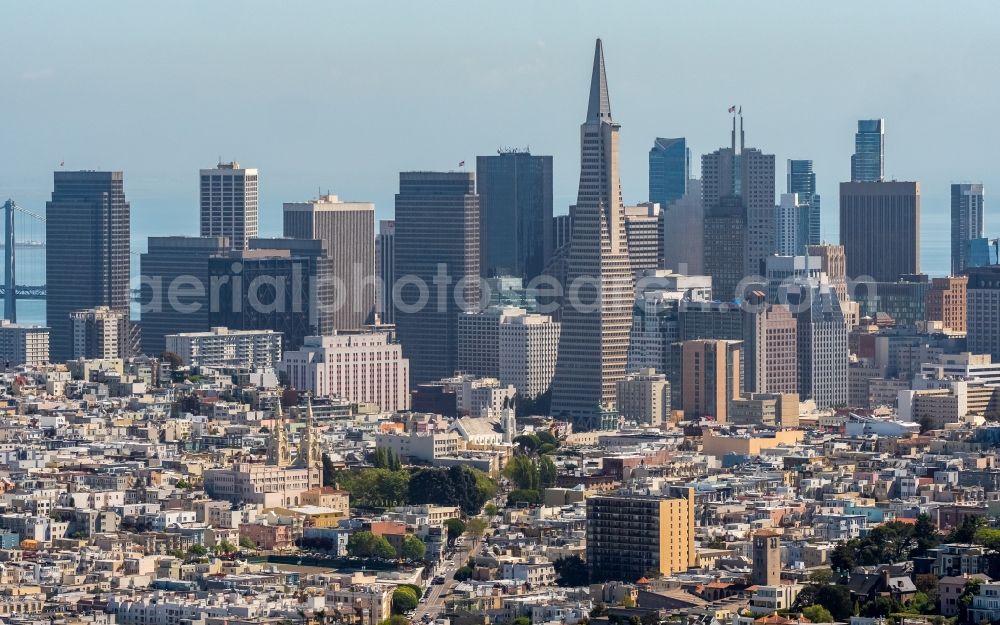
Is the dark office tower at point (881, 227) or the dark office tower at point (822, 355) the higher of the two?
the dark office tower at point (881, 227)

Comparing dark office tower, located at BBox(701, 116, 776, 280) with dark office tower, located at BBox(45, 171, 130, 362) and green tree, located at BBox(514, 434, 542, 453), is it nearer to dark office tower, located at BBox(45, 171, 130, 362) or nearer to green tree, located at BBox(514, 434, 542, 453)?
dark office tower, located at BBox(45, 171, 130, 362)

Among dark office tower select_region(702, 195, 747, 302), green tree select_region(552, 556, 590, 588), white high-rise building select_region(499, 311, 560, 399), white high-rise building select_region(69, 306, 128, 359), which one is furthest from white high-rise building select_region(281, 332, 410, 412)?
green tree select_region(552, 556, 590, 588)

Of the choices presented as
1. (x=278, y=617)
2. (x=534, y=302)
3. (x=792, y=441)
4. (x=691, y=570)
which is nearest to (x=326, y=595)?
(x=278, y=617)

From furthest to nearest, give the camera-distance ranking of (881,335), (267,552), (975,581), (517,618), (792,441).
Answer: (881,335)
(792,441)
(267,552)
(517,618)
(975,581)

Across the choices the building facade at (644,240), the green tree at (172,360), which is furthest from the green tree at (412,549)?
the building facade at (644,240)

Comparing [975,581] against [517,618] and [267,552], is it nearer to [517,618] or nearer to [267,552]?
[517,618]

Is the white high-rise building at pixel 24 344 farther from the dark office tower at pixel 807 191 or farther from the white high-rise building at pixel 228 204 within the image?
the dark office tower at pixel 807 191

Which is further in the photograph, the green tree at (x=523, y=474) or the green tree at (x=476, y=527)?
the green tree at (x=523, y=474)

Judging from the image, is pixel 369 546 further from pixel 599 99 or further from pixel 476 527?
pixel 599 99
